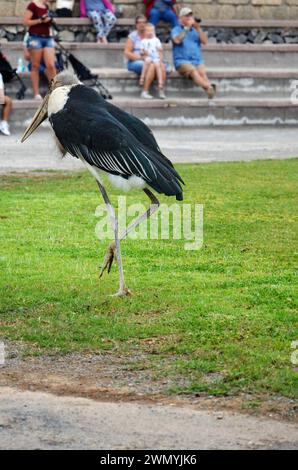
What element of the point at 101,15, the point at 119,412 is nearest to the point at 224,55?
the point at 101,15

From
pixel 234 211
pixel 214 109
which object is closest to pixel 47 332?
pixel 234 211

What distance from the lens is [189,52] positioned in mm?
22625

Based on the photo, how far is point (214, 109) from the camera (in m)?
22.4

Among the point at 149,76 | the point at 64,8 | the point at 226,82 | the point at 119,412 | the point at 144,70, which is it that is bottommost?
the point at 226,82

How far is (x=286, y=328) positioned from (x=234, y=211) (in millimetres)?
5036

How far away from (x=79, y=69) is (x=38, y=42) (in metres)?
0.93

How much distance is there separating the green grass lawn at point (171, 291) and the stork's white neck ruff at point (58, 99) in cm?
133

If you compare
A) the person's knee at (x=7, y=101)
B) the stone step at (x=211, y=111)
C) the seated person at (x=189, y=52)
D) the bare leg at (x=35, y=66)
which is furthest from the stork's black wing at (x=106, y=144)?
the seated person at (x=189, y=52)

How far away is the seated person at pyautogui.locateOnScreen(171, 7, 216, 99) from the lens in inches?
888

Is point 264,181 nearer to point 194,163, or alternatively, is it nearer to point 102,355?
point 194,163

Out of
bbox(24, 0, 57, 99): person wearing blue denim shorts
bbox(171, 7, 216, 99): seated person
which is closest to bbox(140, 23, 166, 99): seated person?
bbox(171, 7, 216, 99): seated person

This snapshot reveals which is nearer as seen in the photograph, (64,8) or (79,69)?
(79,69)

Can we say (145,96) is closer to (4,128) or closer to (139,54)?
(139,54)

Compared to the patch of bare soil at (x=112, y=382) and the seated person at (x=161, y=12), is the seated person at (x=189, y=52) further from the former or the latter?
the patch of bare soil at (x=112, y=382)
